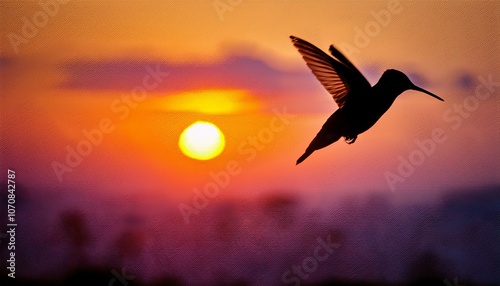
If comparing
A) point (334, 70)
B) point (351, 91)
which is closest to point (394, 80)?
point (351, 91)

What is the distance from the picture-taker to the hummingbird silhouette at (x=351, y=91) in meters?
1.80

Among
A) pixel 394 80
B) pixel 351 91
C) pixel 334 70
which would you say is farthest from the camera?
pixel 334 70

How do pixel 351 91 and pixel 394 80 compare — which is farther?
pixel 351 91

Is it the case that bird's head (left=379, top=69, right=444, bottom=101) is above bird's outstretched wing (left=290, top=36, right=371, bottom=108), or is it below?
below

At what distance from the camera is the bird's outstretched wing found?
1865 mm

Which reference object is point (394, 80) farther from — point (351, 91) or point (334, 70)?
point (334, 70)

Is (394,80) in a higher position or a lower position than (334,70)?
lower

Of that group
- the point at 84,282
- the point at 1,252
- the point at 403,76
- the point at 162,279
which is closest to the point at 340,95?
the point at 403,76

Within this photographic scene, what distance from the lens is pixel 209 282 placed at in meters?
2.62

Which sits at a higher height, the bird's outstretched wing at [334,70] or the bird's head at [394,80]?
the bird's outstretched wing at [334,70]

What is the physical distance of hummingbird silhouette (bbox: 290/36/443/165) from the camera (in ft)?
5.90

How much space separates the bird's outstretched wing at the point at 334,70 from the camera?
187cm

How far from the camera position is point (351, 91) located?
1.95m

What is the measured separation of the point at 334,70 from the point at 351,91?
0.15 meters
